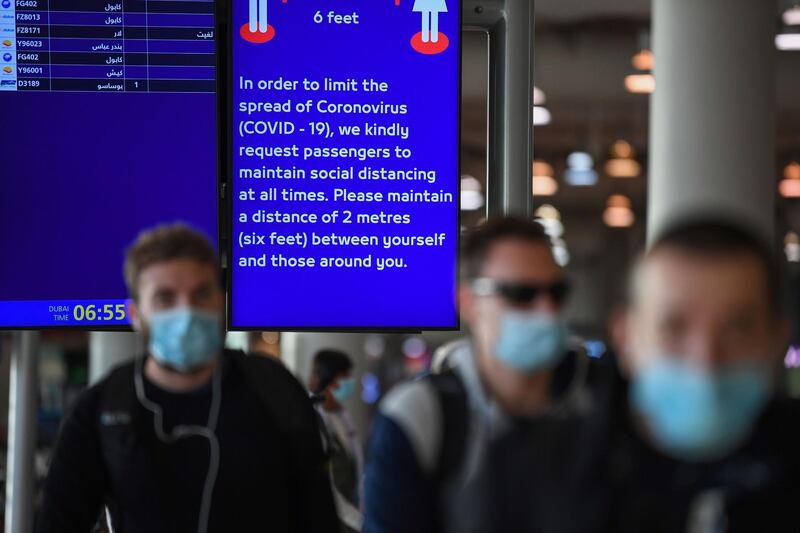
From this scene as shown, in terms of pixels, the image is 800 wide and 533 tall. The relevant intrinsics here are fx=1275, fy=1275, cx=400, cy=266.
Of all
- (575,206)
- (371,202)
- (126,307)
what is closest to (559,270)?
(371,202)

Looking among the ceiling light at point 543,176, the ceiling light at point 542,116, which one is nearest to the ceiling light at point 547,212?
the ceiling light at point 543,176

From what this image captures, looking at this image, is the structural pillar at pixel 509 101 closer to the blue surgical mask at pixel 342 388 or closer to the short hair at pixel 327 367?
the short hair at pixel 327 367

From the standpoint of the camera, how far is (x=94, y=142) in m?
4.03

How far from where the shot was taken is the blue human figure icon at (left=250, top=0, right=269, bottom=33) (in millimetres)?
4098

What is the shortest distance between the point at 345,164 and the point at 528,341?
1.93 metres

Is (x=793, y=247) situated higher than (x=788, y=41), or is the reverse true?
(x=788, y=41)

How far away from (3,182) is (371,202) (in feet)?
3.80

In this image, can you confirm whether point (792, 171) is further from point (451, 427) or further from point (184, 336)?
point (451, 427)

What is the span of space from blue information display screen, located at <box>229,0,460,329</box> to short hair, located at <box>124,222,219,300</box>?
4.43 ft

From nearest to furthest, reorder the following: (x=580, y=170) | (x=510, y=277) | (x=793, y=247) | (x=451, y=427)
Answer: (x=451, y=427), (x=510, y=277), (x=580, y=170), (x=793, y=247)

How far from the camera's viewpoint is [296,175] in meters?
4.08

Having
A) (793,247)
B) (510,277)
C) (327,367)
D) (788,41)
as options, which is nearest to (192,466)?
(510,277)

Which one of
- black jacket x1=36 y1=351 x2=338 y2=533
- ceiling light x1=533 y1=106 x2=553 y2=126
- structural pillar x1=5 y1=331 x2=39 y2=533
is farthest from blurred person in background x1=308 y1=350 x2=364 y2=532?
ceiling light x1=533 y1=106 x2=553 y2=126

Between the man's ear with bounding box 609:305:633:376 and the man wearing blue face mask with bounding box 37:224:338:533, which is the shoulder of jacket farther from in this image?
the man wearing blue face mask with bounding box 37:224:338:533
